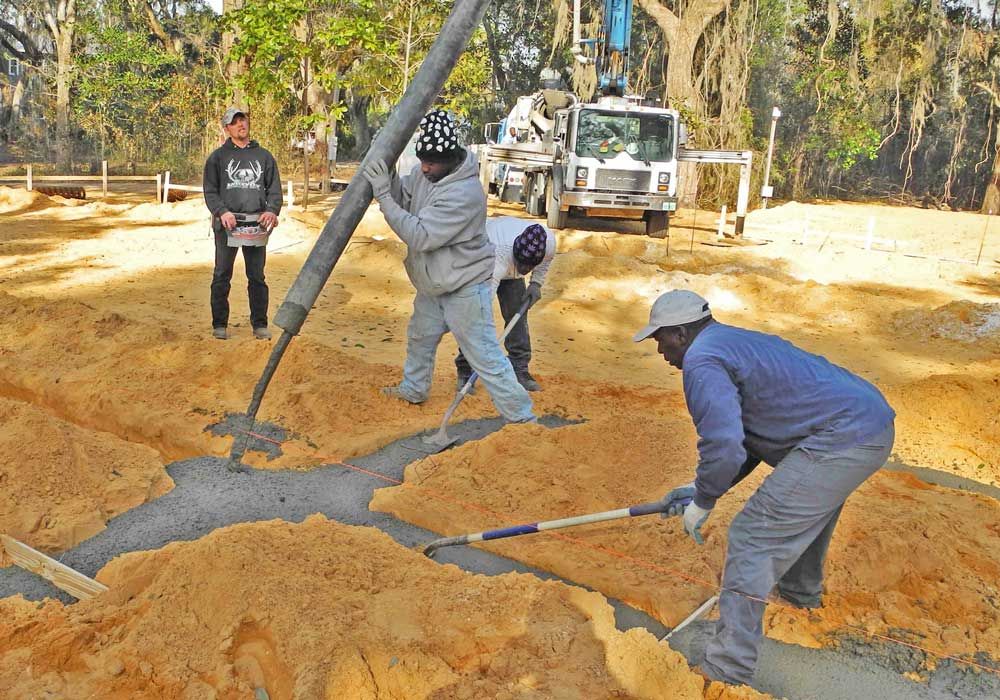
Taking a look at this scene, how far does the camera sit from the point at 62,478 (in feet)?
14.5

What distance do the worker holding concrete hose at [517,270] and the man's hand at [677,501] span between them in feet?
8.91

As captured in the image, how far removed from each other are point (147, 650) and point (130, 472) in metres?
1.90

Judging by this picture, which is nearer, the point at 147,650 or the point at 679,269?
the point at 147,650

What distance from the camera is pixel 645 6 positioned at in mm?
20641

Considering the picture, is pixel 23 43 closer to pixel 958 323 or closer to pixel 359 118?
pixel 359 118

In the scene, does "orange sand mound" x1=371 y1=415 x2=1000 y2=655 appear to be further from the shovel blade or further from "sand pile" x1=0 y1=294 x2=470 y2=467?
"sand pile" x1=0 y1=294 x2=470 y2=467

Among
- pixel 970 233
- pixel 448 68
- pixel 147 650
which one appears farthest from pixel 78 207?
pixel 970 233

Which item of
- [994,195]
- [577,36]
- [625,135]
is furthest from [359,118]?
[994,195]

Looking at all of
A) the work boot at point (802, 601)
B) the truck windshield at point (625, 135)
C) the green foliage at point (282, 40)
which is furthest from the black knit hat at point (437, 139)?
the truck windshield at point (625, 135)

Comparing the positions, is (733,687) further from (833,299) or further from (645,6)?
(645,6)

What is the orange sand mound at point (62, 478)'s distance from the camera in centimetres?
407

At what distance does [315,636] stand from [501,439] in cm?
223

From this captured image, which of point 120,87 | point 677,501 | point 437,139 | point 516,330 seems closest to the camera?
point 677,501

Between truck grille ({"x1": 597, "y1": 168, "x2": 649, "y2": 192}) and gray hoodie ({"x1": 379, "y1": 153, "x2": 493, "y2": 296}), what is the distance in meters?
10.4
